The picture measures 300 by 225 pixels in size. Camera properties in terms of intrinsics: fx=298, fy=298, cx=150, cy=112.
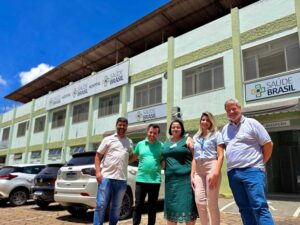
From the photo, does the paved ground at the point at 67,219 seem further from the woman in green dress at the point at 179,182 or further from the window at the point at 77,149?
the window at the point at 77,149

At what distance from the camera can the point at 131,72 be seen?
18.7 metres

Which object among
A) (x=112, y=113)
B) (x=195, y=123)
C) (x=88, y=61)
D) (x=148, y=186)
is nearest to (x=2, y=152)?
(x=88, y=61)

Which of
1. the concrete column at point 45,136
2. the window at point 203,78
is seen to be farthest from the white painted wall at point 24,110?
the window at point 203,78

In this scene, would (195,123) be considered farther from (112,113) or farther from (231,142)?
(231,142)

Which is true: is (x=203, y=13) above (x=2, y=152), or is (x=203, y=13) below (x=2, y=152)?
above

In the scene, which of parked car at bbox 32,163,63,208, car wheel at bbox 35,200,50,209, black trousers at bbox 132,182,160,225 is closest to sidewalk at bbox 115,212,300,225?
black trousers at bbox 132,182,160,225

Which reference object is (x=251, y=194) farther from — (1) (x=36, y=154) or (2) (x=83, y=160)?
(1) (x=36, y=154)

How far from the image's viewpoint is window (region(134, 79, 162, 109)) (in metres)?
17.0

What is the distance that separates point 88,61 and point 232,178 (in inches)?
844

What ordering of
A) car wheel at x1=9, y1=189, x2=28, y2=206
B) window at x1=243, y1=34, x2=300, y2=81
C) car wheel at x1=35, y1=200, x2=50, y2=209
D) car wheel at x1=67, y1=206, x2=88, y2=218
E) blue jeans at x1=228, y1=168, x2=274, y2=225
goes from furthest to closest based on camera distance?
window at x1=243, y1=34, x2=300, y2=81 < car wheel at x1=9, y1=189, x2=28, y2=206 < car wheel at x1=35, y1=200, x2=50, y2=209 < car wheel at x1=67, y1=206, x2=88, y2=218 < blue jeans at x1=228, y1=168, x2=274, y2=225

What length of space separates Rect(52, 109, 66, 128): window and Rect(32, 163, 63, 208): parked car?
1589 centimetres

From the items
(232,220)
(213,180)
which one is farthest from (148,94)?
(213,180)

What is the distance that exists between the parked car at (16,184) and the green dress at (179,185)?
8.18 metres

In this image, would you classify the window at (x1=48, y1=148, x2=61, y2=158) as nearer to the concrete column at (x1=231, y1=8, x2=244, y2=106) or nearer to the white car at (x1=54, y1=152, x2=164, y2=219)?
the concrete column at (x1=231, y1=8, x2=244, y2=106)
